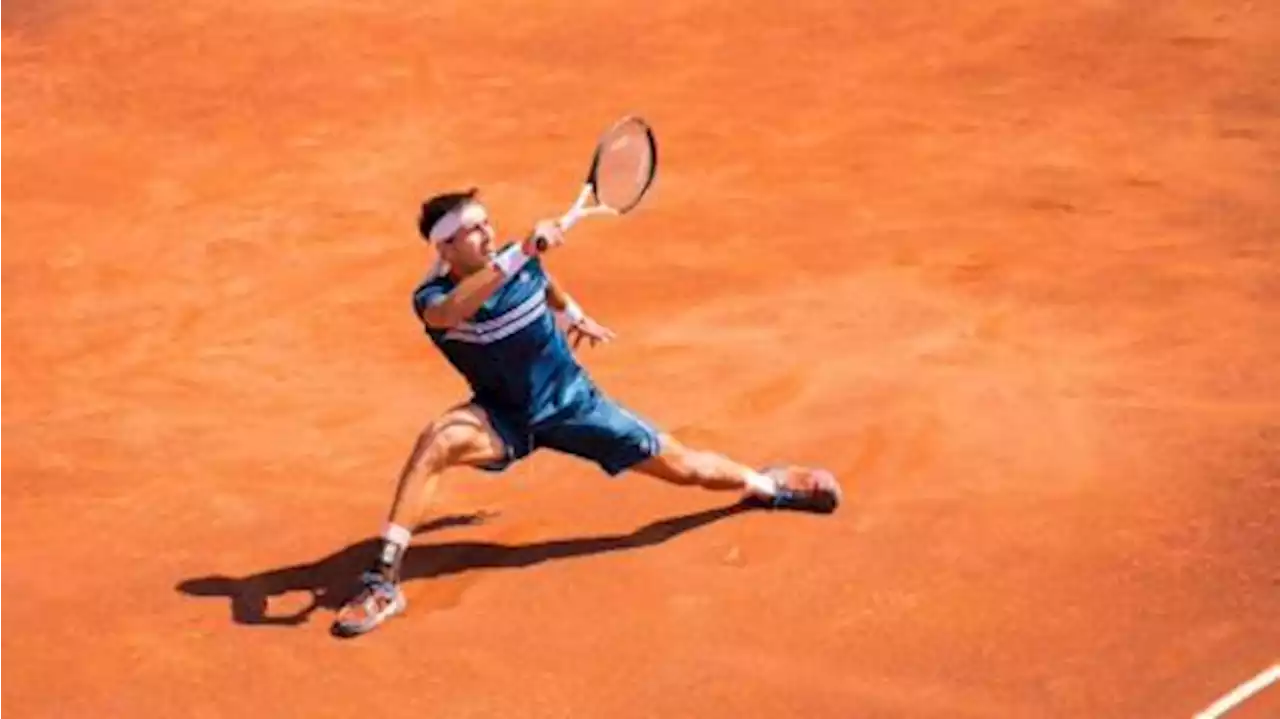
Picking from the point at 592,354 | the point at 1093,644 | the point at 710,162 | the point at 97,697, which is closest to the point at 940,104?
the point at 710,162

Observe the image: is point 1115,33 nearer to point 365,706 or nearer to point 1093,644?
point 1093,644

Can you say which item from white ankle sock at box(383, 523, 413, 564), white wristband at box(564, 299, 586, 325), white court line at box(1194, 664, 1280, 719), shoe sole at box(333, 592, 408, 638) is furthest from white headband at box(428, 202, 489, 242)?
white court line at box(1194, 664, 1280, 719)

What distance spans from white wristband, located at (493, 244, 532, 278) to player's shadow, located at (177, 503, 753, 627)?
4.78ft

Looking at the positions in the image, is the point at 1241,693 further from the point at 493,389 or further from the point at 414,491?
the point at 414,491

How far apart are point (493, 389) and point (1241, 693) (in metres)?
3.01

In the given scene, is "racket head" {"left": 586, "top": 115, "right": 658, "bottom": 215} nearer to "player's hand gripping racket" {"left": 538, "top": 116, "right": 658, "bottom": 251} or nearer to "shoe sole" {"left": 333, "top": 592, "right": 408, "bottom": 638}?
"player's hand gripping racket" {"left": 538, "top": 116, "right": 658, "bottom": 251}

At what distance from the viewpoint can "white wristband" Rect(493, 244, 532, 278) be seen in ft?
22.0

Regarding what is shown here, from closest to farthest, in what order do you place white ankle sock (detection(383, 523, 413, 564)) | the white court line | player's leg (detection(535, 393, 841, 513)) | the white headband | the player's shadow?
the white court line
the white headband
white ankle sock (detection(383, 523, 413, 564))
player's leg (detection(535, 393, 841, 513))
the player's shadow

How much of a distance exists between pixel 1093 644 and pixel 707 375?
3.63 meters

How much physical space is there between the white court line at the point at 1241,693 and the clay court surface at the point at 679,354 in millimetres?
49

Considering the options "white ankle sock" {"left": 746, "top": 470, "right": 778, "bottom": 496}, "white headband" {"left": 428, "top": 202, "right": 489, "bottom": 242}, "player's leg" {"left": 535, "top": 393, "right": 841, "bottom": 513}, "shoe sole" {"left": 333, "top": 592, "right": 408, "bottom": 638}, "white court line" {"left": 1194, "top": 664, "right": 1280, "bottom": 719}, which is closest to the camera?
"white court line" {"left": 1194, "top": 664, "right": 1280, "bottom": 719}

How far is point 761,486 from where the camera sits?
7.75 m

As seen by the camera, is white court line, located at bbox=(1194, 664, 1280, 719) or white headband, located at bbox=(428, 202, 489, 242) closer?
white court line, located at bbox=(1194, 664, 1280, 719)

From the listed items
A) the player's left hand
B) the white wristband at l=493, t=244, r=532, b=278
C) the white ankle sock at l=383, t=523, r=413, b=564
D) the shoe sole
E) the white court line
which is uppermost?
the white wristband at l=493, t=244, r=532, b=278
